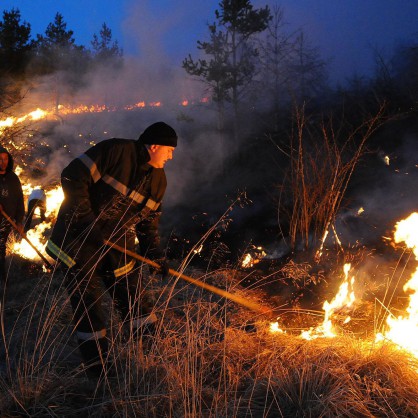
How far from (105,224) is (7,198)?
264 cm

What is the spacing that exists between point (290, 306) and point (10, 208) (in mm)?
3714

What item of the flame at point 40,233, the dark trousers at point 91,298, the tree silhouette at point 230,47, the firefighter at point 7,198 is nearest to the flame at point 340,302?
the dark trousers at point 91,298

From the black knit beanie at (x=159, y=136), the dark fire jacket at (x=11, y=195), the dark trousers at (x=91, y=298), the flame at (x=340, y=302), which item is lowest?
the dark trousers at (x=91, y=298)

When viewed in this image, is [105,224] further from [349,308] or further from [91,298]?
[349,308]

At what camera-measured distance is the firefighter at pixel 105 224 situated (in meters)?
2.95

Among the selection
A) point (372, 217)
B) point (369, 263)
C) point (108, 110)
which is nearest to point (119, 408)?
point (369, 263)

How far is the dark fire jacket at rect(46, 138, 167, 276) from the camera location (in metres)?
2.99

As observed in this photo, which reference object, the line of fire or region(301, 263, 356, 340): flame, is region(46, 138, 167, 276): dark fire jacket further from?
region(301, 263, 356, 340): flame

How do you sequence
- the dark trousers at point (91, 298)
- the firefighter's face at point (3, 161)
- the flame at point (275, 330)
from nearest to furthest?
the dark trousers at point (91, 298) < the flame at point (275, 330) < the firefighter's face at point (3, 161)

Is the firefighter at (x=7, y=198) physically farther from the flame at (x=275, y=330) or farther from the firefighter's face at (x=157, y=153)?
the flame at (x=275, y=330)

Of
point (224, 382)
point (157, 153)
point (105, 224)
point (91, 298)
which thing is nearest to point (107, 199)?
point (105, 224)

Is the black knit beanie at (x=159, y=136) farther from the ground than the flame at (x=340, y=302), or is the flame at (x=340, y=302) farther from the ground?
the black knit beanie at (x=159, y=136)

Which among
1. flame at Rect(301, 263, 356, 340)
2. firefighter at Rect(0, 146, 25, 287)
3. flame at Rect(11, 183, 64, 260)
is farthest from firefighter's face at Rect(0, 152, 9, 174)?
flame at Rect(301, 263, 356, 340)

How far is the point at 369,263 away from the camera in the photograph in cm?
646
